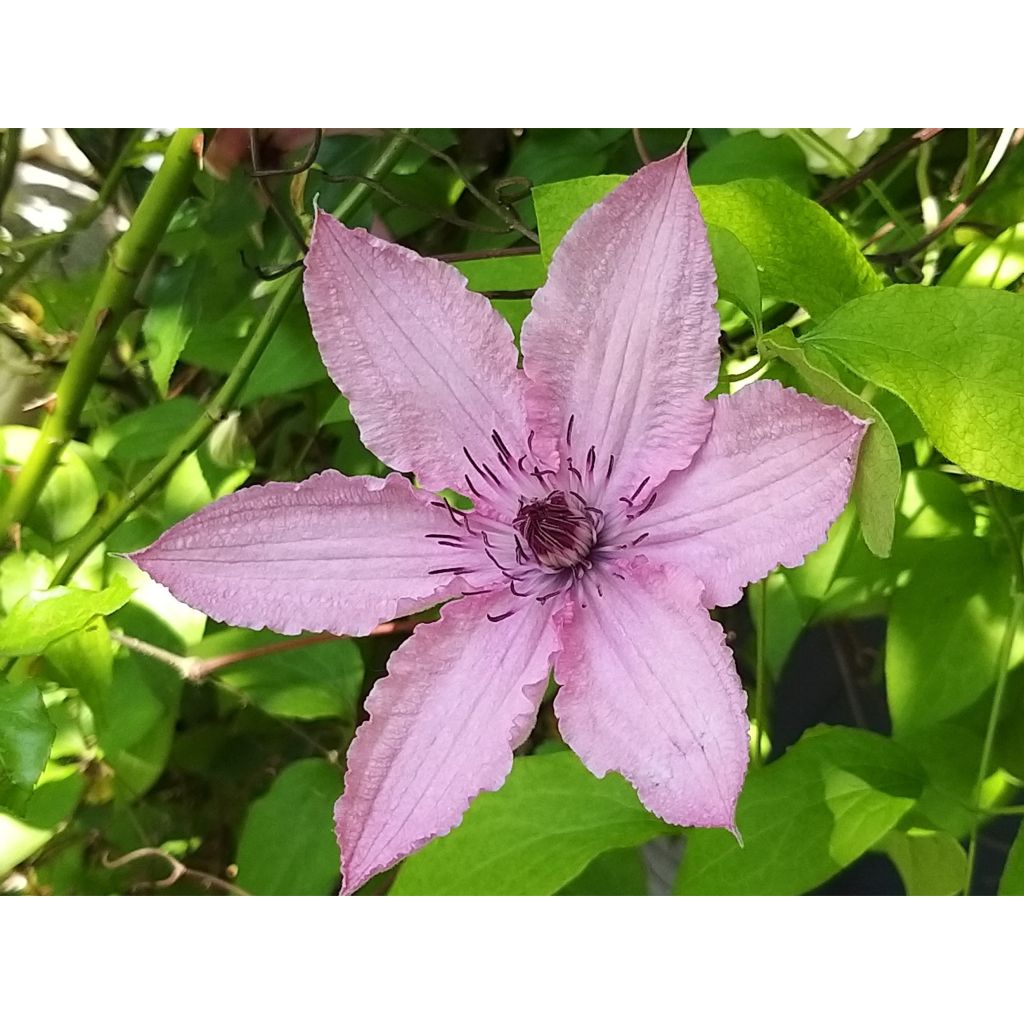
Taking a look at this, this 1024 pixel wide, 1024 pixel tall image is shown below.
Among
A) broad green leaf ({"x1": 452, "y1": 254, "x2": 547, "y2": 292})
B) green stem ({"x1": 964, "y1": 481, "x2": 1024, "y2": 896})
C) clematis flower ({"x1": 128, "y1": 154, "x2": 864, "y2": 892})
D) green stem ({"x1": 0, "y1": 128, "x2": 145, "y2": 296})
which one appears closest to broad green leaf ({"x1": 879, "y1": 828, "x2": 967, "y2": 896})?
green stem ({"x1": 964, "y1": 481, "x2": 1024, "y2": 896})

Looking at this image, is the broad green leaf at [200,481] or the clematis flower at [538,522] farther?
the broad green leaf at [200,481]

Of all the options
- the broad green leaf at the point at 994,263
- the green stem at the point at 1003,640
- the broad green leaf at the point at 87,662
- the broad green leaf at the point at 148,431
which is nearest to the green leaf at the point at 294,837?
the broad green leaf at the point at 87,662

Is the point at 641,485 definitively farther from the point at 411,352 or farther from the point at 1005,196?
the point at 1005,196

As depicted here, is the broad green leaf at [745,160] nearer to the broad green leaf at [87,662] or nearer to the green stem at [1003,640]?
the green stem at [1003,640]

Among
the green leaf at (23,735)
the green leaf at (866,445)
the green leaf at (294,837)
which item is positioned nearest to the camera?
the green leaf at (866,445)

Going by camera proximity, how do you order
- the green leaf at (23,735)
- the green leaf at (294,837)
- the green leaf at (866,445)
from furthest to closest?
the green leaf at (294,837)
the green leaf at (23,735)
the green leaf at (866,445)

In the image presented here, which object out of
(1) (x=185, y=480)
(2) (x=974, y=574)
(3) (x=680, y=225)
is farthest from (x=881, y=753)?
(1) (x=185, y=480)
